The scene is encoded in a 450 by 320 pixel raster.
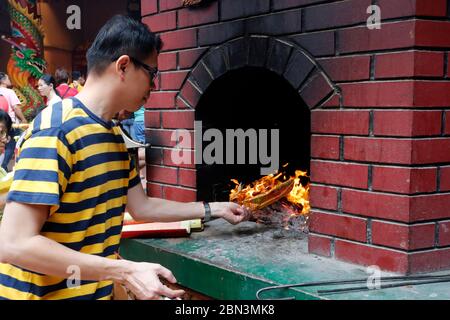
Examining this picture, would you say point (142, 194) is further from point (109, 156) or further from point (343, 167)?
point (343, 167)

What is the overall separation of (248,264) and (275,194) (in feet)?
2.57

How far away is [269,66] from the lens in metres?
2.76

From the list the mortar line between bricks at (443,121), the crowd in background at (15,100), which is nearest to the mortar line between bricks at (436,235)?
the mortar line between bricks at (443,121)

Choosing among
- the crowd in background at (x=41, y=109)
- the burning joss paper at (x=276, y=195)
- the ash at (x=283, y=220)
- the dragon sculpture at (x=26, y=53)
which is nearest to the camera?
the ash at (x=283, y=220)

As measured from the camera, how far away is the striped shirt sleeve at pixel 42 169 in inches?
Result: 64.7

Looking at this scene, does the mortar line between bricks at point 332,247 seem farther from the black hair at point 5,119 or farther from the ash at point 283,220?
the black hair at point 5,119

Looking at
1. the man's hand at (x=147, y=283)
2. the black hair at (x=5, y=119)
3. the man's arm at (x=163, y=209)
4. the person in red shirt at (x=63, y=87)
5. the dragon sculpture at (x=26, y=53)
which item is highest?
the dragon sculpture at (x=26, y=53)

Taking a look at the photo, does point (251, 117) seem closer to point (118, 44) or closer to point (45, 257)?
point (118, 44)

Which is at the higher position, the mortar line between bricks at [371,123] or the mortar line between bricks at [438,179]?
the mortar line between bricks at [371,123]

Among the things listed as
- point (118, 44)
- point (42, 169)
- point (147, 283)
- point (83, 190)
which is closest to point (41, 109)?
point (118, 44)

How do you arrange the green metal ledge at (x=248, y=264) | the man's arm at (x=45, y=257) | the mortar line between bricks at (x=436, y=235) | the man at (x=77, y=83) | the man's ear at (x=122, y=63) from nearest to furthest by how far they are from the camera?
the man's arm at (x=45, y=257) → the man's ear at (x=122, y=63) → the green metal ledge at (x=248, y=264) → the mortar line between bricks at (x=436, y=235) → the man at (x=77, y=83)

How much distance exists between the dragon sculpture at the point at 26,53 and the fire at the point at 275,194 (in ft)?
29.4

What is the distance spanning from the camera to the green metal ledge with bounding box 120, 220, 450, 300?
2.13 metres

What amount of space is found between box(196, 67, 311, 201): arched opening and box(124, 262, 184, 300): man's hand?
1579mm
